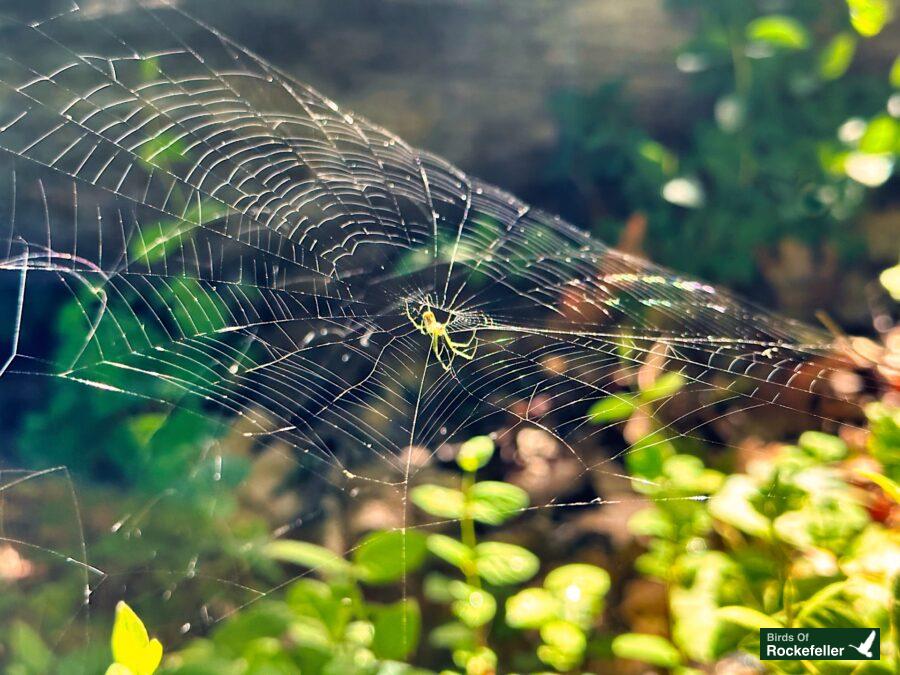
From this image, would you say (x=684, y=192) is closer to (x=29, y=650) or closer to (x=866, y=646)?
(x=866, y=646)

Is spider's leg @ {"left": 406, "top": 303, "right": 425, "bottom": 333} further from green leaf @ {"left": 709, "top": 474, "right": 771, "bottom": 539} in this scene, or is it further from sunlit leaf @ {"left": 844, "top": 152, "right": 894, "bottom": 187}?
sunlit leaf @ {"left": 844, "top": 152, "right": 894, "bottom": 187}

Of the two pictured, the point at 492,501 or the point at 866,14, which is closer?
the point at 492,501

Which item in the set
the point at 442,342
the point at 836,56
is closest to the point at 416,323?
the point at 442,342

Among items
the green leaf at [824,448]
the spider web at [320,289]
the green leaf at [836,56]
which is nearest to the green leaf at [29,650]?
the spider web at [320,289]

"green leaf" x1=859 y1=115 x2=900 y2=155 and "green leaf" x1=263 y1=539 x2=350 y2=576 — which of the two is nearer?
"green leaf" x1=263 y1=539 x2=350 y2=576

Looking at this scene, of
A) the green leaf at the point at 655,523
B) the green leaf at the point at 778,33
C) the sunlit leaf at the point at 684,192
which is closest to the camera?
the green leaf at the point at 655,523

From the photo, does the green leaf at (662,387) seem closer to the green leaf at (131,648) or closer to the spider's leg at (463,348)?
the spider's leg at (463,348)

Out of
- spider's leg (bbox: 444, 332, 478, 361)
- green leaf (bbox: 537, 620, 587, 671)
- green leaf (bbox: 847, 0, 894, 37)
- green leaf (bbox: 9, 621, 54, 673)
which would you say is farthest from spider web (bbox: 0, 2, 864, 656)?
green leaf (bbox: 847, 0, 894, 37)
